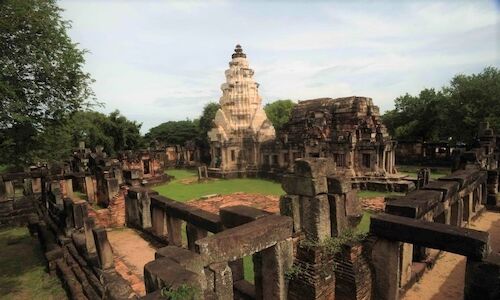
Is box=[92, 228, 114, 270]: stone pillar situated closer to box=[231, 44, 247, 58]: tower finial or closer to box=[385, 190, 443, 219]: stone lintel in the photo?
box=[385, 190, 443, 219]: stone lintel

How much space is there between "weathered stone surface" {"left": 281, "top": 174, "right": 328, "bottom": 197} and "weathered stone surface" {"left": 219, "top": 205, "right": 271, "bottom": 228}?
618mm

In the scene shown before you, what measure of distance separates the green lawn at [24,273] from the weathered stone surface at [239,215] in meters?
5.26

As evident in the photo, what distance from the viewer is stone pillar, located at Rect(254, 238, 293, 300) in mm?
4879

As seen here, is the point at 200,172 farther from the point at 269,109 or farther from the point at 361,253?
the point at 269,109

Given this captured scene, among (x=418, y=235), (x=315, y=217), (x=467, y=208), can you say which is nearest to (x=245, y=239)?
(x=315, y=217)

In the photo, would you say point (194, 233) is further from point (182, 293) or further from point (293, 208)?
point (182, 293)

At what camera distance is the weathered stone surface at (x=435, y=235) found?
4176mm

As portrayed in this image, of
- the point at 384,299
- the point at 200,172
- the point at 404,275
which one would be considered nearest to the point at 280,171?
the point at 200,172

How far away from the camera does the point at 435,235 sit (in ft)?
14.6

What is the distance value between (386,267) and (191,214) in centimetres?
451

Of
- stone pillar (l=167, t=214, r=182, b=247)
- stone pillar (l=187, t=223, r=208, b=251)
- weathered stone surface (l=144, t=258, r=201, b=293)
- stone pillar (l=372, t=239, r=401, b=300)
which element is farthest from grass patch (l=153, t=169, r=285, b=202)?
weathered stone surface (l=144, t=258, r=201, b=293)

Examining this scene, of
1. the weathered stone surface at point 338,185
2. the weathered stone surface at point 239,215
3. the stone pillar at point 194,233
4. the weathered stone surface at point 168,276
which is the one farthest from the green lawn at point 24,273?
the weathered stone surface at point 338,185

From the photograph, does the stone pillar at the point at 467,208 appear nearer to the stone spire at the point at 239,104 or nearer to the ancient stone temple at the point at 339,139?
the ancient stone temple at the point at 339,139

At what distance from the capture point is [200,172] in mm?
28359
